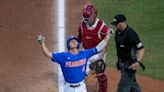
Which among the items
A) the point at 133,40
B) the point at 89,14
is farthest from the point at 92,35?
the point at 133,40

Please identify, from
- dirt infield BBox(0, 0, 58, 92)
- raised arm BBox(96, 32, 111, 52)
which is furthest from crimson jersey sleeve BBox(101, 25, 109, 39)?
dirt infield BBox(0, 0, 58, 92)

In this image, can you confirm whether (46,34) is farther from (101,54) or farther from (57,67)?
(101,54)

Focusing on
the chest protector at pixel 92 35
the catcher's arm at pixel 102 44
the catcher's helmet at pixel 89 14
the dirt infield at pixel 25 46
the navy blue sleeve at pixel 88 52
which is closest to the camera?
the navy blue sleeve at pixel 88 52

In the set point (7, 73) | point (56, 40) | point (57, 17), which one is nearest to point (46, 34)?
point (56, 40)

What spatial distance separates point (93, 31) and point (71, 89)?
168 cm

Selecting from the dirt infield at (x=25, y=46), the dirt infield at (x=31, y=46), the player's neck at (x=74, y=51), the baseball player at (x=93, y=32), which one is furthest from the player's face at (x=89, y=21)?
the dirt infield at (x=25, y=46)

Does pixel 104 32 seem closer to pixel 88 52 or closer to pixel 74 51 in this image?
pixel 88 52

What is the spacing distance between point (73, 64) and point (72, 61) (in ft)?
0.17

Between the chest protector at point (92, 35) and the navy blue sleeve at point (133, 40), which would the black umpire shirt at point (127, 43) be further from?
the chest protector at point (92, 35)

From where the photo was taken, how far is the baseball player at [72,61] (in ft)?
28.4

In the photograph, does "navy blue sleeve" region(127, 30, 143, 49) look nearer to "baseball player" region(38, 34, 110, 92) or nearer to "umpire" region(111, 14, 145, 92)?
"umpire" region(111, 14, 145, 92)

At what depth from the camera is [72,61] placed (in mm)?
8680

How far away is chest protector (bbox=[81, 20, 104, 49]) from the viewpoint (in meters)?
10.2

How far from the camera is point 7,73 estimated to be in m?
11.9
